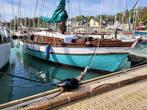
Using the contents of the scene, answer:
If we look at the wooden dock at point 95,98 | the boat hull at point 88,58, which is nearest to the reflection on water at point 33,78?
the boat hull at point 88,58

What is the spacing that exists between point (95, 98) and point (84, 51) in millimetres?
9109

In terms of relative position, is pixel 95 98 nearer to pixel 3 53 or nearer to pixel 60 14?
pixel 3 53

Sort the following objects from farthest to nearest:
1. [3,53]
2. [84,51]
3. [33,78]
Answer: [84,51], [3,53], [33,78]

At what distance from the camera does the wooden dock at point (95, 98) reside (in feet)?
17.3

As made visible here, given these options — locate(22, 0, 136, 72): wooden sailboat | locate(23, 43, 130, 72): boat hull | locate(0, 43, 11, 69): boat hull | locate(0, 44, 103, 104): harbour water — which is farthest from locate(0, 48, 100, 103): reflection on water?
locate(0, 43, 11, 69): boat hull

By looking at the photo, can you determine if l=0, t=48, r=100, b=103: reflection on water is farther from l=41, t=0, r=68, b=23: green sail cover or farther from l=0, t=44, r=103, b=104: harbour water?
l=41, t=0, r=68, b=23: green sail cover

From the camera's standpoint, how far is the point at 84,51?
14.9 meters

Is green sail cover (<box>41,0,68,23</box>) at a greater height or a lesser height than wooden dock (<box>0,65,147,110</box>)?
greater

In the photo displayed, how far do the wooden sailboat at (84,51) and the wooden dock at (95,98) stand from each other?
672 centimetres

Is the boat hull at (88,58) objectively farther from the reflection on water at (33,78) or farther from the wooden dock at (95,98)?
the wooden dock at (95,98)

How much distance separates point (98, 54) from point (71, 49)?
1885 mm

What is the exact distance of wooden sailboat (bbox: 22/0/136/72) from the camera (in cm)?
1406

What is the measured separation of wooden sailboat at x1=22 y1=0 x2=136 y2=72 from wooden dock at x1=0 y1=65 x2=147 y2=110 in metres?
6.72

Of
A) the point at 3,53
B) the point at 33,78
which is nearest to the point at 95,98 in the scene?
the point at 33,78
